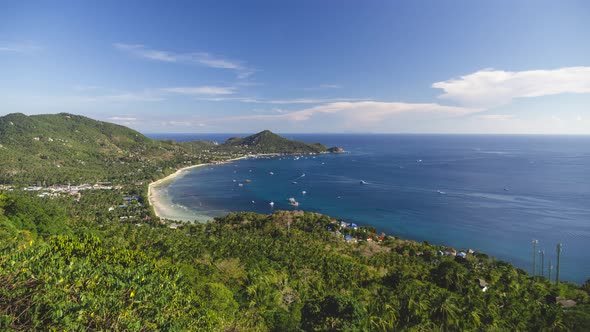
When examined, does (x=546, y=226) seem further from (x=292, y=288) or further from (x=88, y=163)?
(x=88, y=163)

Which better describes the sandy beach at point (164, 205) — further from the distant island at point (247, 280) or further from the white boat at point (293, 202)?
the white boat at point (293, 202)

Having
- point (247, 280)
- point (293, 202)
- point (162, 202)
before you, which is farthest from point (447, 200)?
point (162, 202)

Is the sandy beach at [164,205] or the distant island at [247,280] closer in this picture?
the distant island at [247,280]

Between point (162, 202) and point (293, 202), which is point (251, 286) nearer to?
point (293, 202)

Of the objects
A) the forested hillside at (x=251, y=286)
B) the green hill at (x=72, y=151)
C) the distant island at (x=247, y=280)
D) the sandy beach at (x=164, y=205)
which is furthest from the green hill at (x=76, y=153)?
the forested hillside at (x=251, y=286)

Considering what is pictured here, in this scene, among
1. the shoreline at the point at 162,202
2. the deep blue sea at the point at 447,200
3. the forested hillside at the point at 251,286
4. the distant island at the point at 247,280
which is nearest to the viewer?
the forested hillside at the point at 251,286

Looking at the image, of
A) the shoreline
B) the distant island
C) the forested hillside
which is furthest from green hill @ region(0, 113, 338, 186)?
the forested hillside
